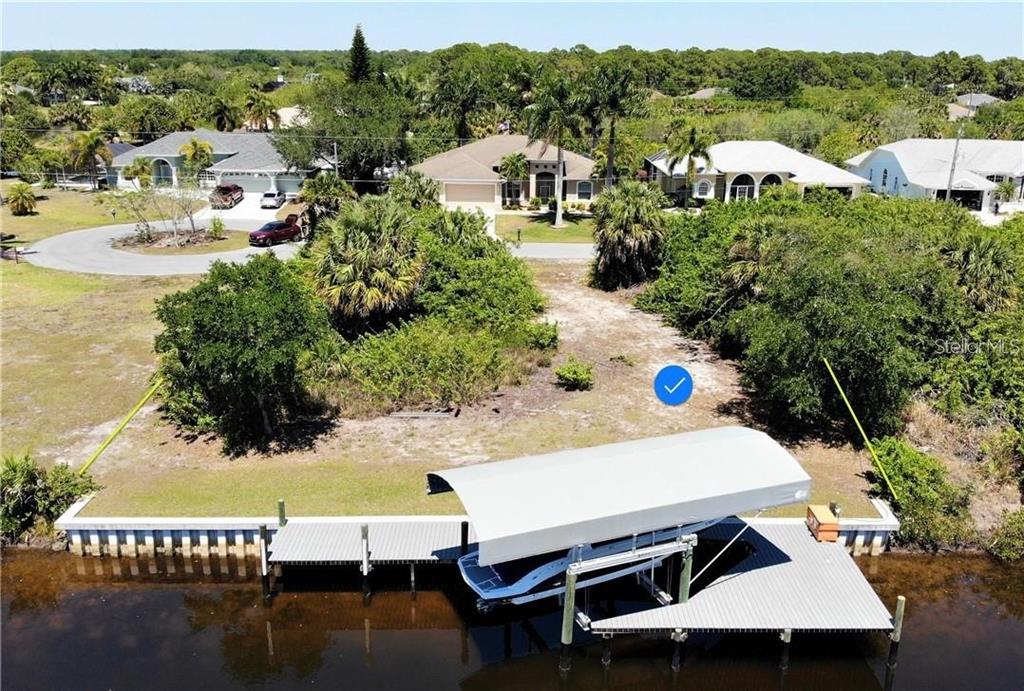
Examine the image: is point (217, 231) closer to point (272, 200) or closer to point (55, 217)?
point (272, 200)

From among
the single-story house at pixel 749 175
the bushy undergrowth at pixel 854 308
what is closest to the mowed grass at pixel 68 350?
the bushy undergrowth at pixel 854 308

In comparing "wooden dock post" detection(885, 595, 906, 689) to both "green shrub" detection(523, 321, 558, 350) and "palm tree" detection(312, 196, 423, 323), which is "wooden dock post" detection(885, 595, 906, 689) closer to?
"green shrub" detection(523, 321, 558, 350)

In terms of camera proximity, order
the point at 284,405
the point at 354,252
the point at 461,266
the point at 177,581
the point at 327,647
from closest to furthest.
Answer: the point at 327,647
the point at 177,581
the point at 284,405
the point at 354,252
the point at 461,266

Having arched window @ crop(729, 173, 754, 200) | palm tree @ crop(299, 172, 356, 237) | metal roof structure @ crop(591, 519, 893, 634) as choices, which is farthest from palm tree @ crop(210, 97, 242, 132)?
metal roof structure @ crop(591, 519, 893, 634)

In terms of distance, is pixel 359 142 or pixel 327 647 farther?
pixel 359 142

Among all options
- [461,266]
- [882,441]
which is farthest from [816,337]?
[461,266]

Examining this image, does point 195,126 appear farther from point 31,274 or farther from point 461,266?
point 461,266

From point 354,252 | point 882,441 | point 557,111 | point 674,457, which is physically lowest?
point 882,441
